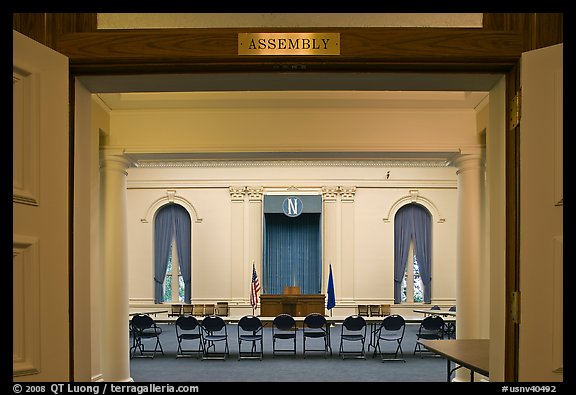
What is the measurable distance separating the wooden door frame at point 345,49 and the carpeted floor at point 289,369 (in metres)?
7.05

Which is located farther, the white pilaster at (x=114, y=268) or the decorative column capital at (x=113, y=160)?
the white pilaster at (x=114, y=268)

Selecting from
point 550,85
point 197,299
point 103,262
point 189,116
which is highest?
point 189,116

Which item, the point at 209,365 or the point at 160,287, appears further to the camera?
the point at 160,287

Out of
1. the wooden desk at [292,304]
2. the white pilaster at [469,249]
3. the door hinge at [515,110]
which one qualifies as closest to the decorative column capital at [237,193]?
the wooden desk at [292,304]

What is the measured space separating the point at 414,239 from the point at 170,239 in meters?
7.22

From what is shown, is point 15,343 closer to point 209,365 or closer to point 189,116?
point 189,116

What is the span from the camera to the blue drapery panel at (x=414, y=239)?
18484mm

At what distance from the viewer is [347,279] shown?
1830 cm

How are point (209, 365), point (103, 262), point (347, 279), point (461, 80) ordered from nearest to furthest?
point (461, 80) → point (103, 262) → point (209, 365) → point (347, 279)

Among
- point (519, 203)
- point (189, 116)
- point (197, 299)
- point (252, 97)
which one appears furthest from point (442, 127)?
point (197, 299)

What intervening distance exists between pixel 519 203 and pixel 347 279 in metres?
15.6

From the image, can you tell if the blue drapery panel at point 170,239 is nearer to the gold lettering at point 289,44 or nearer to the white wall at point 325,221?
the white wall at point 325,221

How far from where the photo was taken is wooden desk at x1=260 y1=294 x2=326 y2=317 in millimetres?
16125

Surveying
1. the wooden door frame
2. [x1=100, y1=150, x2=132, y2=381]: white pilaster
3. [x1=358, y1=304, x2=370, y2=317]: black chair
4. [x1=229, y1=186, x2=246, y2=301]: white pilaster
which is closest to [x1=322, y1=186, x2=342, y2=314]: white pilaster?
[x1=358, y1=304, x2=370, y2=317]: black chair
